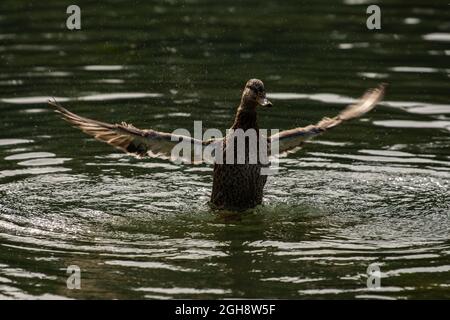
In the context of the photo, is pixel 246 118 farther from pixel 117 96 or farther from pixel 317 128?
pixel 117 96

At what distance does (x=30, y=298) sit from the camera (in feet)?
32.7

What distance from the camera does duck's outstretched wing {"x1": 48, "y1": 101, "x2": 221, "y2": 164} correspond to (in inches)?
456

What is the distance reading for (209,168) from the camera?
542 inches

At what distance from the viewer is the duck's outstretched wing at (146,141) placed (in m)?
11.6

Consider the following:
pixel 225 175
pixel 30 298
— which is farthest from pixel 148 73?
pixel 30 298

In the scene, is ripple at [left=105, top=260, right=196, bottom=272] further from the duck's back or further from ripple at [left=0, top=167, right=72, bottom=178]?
ripple at [left=0, top=167, right=72, bottom=178]

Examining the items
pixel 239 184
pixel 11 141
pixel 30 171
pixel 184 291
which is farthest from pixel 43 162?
pixel 184 291

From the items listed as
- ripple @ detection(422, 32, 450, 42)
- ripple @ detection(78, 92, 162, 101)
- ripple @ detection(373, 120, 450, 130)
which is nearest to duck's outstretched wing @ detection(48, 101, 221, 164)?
ripple @ detection(373, 120, 450, 130)

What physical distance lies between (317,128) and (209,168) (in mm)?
1911

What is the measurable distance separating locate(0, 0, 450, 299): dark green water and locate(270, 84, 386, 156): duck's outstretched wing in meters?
0.54

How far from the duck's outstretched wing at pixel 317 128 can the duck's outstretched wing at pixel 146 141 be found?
70 centimetres

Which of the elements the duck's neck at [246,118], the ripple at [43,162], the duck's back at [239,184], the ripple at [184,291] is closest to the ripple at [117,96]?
the ripple at [43,162]
